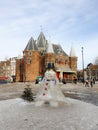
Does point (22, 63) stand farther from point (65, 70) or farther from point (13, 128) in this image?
point (13, 128)

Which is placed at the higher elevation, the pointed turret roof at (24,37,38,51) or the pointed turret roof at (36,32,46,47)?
the pointed turret roof at (36,32,46,47)

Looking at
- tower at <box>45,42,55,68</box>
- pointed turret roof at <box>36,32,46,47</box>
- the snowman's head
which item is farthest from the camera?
pointed turret roof at <box>36,32,46,47</box>

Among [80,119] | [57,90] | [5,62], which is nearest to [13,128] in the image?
[80,119]

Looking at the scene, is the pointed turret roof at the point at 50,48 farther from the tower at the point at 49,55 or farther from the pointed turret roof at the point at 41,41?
the pointed turret roof at the point at 41,41

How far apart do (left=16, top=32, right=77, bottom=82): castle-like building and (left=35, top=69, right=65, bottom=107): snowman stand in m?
56.7

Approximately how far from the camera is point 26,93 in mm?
14383

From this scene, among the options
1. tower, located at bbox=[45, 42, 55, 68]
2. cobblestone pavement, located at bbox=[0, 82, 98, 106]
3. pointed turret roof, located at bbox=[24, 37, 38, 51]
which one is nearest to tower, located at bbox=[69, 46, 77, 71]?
tower, located at bbox=[45, 42, 55, 68]

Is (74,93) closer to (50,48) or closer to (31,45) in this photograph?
(50,48)

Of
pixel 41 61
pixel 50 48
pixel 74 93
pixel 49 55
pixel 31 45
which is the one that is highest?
pixel 31 45

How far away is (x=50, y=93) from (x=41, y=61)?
63013 millimetres

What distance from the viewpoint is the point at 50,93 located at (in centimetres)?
1268

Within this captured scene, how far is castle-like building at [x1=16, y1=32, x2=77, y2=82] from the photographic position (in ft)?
237

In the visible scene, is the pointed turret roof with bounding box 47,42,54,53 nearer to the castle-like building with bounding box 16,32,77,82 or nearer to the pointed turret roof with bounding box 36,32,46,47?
the castle-like building with bounding box 16,32,77,82

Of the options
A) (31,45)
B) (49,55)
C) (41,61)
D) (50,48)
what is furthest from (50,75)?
(41,61)
